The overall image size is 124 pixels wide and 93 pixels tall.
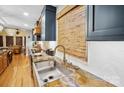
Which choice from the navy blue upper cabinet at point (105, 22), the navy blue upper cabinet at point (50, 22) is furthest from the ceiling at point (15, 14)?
the navy blue upper cabinet at point (105, 22)

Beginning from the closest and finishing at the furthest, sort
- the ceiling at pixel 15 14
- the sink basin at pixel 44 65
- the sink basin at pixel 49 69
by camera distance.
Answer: the ceiling at pixel 15 14 → the sink basin at pixel 49 69 → the sink basin at pixel 44 65

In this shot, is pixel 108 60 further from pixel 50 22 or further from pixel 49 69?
pixel 50 22

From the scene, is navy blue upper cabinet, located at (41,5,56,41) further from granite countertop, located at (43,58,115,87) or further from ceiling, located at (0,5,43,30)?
granite countertop, located at (43,58,115,87)

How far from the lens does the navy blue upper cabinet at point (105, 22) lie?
590 mm

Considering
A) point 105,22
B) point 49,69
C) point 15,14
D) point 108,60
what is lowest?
point 49,69

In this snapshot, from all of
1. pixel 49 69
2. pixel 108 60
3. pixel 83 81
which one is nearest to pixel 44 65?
pixel 49 69

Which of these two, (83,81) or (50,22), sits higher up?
(50,22)

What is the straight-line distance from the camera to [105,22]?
68 cm

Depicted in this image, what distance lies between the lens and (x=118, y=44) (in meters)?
0.61

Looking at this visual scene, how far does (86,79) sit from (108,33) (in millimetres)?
379

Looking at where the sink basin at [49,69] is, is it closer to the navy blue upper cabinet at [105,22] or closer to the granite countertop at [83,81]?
the granite countertop at [83,81]

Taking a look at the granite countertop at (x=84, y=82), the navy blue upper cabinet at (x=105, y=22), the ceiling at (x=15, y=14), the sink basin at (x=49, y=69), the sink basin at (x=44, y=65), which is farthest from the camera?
the sink basin at (x=44, y=65)
